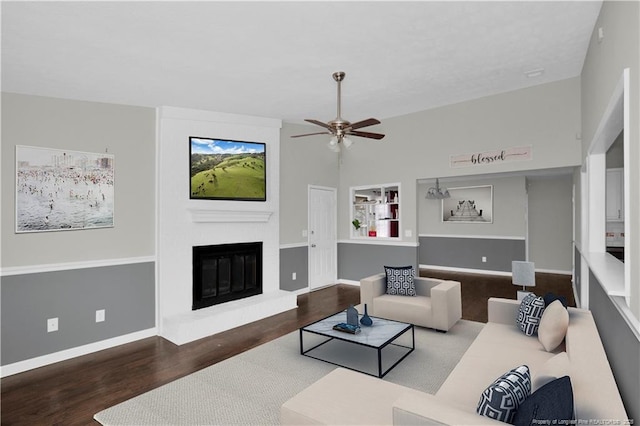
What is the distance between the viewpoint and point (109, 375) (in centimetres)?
339

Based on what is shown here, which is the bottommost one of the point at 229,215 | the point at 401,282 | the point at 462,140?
the point at 401,282

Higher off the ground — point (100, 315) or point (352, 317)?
point (352, 317)

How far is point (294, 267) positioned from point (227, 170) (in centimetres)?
215

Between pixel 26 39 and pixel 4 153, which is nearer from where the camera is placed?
pixel 26 39

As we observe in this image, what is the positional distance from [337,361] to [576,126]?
166 inches

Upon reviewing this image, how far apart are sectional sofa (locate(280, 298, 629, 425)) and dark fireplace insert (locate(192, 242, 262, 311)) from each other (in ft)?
10.3

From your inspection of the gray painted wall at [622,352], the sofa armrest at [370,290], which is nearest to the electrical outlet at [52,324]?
the sofa armrest at [370,290]

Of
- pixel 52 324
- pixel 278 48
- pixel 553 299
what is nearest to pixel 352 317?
pixel 553 299

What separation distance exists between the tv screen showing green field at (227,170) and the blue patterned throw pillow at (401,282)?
7.83ft

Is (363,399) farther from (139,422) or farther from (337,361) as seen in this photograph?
(139,422)

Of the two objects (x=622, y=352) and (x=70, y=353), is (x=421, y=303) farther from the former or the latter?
(x=70, y=353)

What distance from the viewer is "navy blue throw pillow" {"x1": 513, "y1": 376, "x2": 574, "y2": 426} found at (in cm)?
136

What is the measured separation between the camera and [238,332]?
4488mm

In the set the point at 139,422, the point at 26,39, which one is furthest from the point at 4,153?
the point at 139,422
